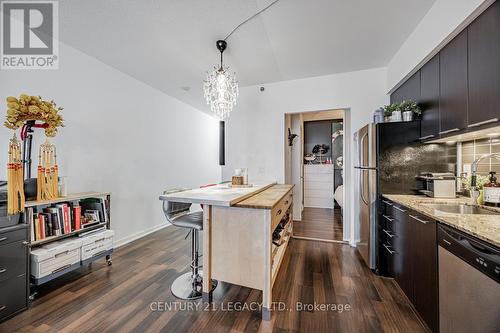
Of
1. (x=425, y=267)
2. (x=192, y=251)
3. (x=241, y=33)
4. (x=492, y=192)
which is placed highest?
(x=241, y=33)

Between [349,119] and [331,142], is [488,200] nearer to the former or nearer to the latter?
[349,119]

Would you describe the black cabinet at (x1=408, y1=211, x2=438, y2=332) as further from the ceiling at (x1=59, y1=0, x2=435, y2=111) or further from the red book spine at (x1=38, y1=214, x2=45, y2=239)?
the red book spine at (x1=38, y1=214, x2=45, y2=239)

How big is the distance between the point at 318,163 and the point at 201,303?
4991 millimetres

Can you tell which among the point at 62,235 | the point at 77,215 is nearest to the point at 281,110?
the point at 77,215

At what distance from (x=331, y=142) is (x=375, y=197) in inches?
157

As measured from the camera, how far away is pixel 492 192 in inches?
61.5

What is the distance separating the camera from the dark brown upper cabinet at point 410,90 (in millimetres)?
2281

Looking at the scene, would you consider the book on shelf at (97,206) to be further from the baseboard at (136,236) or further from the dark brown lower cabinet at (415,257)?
the dark brown lower cabinet at (415,257)

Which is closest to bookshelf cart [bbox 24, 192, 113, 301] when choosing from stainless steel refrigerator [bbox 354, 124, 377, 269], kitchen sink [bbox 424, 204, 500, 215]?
stainless steel refrigerator [bbox 354, 124, 377, 269]

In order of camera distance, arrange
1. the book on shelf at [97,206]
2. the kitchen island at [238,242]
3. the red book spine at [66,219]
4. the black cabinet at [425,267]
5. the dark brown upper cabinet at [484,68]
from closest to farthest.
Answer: the dark brown upper cabinet at [484,68]
the black cabinet at [425,267]
the kitchen island at [238,242]
the red book spine at [66,219]
the book on shelf at [97,206]

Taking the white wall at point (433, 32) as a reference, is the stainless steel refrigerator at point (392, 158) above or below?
below

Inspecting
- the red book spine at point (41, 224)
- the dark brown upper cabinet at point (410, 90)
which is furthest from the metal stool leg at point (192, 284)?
the dark brown upper cabinet at point (410, 90)

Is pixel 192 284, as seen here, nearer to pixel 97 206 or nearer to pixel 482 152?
pixel 97 206

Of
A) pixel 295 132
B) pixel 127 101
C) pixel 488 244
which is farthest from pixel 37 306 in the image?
pixel 295 132
